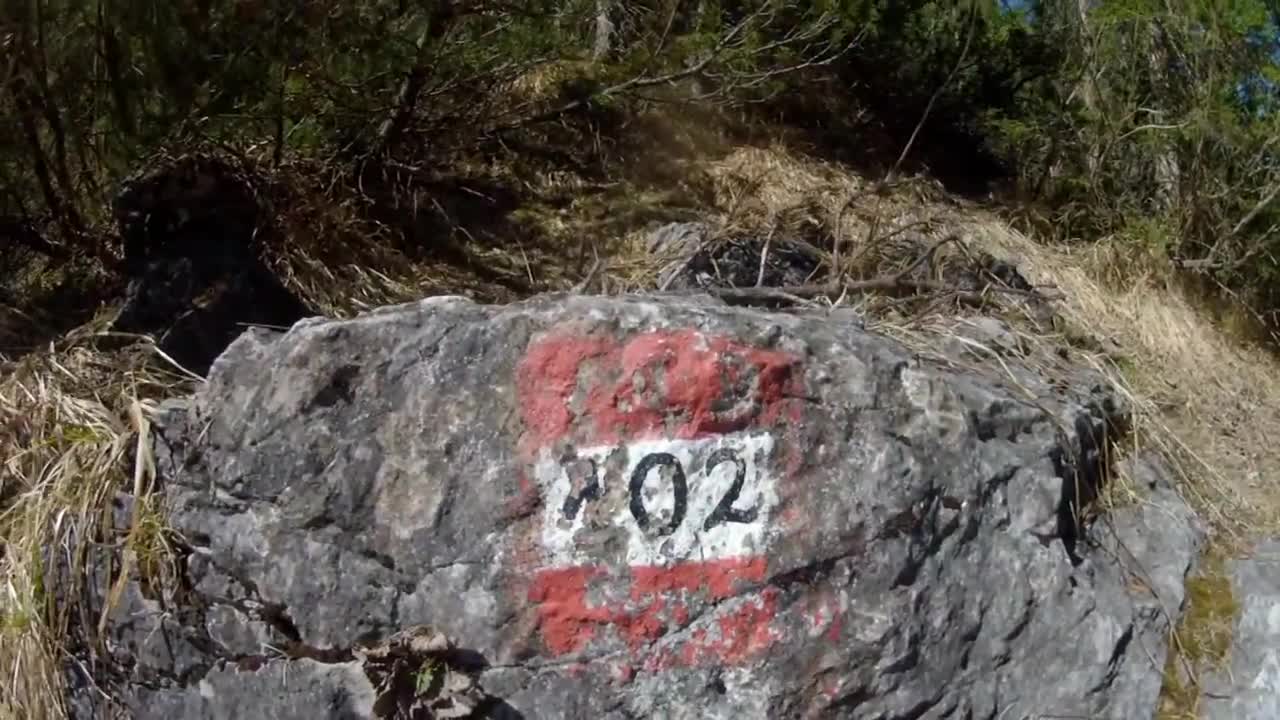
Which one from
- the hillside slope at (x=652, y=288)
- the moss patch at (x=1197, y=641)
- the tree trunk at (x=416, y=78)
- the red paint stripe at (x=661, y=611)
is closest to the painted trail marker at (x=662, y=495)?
the red paint stripe at (x=661, y=611)

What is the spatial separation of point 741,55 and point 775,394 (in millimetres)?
2644

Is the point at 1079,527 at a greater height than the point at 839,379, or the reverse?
the point at 839,379

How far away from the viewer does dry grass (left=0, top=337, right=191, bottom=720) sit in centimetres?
292

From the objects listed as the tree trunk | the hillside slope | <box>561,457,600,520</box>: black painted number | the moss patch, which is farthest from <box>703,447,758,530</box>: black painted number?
the tree trunk

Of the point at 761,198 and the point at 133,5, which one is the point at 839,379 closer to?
the point at 133,5

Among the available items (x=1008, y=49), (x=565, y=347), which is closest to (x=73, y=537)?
(x=565, y=347)

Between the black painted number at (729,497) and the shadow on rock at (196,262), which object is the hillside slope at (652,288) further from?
the black painted number at (729,497)

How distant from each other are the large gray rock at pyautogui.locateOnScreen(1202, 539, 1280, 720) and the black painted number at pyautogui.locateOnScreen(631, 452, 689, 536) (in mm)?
1115

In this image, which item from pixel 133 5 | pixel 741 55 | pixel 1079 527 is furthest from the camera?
pixel 741 55

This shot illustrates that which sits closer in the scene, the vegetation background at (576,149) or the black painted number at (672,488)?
the black painted number at (672,488)

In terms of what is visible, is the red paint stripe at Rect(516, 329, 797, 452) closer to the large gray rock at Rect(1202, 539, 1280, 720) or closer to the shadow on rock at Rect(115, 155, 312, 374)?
the large gray rock at Rect(1202, 539, 1280, 720)

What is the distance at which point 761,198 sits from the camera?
5.42m

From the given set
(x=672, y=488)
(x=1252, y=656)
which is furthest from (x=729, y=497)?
(x=1252, y=656)

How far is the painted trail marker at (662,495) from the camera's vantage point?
252 cm
